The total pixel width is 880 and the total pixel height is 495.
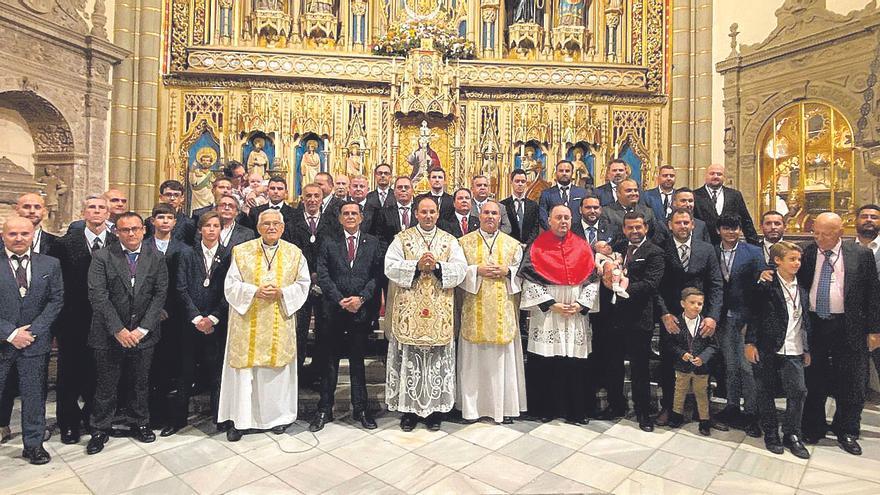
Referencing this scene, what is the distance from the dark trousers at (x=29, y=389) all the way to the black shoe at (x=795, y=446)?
495 cm

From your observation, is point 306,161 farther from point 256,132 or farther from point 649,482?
point 649,482

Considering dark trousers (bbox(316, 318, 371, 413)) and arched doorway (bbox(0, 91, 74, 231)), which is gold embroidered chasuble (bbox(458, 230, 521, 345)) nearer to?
dark trousers (bbox(316, 318, 371, 413))

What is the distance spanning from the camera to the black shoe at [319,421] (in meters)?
3.89

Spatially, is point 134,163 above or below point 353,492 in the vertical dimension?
above

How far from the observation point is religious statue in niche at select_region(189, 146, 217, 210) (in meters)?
8.45

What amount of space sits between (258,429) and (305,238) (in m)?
1.58

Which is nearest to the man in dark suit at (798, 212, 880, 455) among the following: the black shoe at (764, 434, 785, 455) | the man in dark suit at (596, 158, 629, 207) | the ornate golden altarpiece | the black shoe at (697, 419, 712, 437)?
the black shoe at (764, 434, 785, 455)

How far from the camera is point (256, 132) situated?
8820 millimetres

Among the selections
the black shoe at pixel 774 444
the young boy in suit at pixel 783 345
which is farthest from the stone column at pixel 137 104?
the black shoe at pixel 774 444

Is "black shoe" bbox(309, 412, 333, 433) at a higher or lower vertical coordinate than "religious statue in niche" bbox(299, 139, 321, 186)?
lower

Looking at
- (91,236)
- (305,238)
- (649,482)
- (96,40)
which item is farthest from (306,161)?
(649,482)

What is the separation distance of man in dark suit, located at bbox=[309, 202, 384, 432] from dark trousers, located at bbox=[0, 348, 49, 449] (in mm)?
1716

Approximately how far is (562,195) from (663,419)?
231 cm

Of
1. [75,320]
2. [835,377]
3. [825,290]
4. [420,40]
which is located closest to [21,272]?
[75,320]
